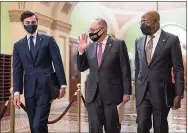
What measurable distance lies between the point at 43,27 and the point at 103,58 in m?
8.19

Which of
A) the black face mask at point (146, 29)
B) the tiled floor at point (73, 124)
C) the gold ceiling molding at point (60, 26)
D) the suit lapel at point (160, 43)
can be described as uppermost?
the gold ceiling molding at point (60, 26)

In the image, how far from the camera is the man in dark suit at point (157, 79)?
3734mm

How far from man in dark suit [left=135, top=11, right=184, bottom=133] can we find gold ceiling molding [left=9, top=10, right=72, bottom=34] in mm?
7696

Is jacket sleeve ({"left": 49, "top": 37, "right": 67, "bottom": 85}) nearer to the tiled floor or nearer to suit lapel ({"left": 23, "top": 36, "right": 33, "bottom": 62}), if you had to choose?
suit lapel ({"left": 23, "top": 36, "right": 33, "bottom": 62})

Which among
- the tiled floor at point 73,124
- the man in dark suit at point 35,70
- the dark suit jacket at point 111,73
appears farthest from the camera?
the tiled floor at point 73,124

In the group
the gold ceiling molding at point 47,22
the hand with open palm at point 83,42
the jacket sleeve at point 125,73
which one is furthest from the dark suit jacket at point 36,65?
the gold ceiling molding at point 47,22

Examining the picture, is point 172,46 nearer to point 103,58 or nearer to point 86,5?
point 103,58

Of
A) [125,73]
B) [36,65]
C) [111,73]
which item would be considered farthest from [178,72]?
[36,65]

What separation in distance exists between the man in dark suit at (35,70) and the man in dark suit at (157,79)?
962 millimetres

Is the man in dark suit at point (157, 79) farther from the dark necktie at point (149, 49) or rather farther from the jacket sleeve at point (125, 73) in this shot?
the jacket sleeve at point (125, 73)

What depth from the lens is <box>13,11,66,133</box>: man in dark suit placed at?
4000 mm

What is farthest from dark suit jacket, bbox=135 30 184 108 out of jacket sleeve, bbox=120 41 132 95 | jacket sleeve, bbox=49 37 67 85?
jacket sleeve, bbox=49 37 67 85

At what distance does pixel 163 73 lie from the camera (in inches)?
148

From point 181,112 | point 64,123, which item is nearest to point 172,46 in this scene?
point 64,123
